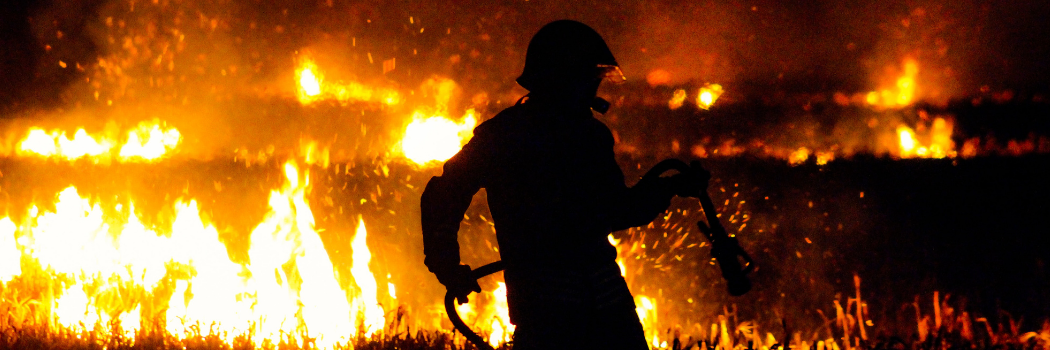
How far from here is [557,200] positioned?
2.53 metres

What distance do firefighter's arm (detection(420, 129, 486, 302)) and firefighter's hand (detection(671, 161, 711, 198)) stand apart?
64 centimetres

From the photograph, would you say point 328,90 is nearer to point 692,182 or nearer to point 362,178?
point 362,178

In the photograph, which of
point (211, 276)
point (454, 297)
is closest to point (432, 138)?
point (211, 276)

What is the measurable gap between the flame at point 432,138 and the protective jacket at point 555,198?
15.1 ft

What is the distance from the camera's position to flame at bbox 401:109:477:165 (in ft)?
23.6

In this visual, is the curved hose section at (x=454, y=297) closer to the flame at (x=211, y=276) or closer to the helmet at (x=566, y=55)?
the helmet at (x=566, y=55)

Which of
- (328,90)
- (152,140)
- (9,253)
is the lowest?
(9,253)

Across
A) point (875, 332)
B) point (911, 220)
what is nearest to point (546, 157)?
point (875, 332)

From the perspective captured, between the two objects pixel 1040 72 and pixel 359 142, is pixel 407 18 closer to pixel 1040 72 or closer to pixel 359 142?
pixel 359 142

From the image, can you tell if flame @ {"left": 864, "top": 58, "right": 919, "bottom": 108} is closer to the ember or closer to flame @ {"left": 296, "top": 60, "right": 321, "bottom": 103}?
the ember

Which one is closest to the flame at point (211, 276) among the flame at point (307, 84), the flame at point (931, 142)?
the flame at point (307, 84)

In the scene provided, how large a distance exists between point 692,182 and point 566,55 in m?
0.57

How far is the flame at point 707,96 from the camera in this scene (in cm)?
1331

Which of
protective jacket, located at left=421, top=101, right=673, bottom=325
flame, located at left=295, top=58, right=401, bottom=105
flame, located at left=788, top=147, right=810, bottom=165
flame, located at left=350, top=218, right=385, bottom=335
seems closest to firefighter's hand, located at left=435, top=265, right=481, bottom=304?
protective jacket, located at left=421, top=101, right=673, bottom=325
